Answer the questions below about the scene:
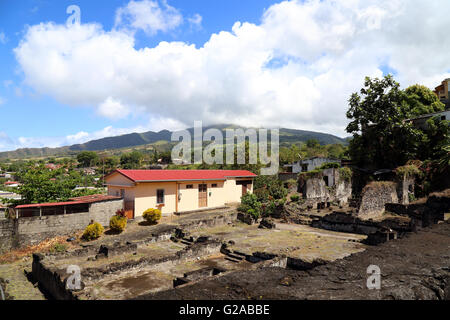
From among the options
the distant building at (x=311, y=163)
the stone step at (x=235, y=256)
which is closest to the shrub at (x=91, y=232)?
the stone step at (x=235, y=256)

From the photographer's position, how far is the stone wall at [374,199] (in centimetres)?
1998

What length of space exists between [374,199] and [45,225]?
21.1 m

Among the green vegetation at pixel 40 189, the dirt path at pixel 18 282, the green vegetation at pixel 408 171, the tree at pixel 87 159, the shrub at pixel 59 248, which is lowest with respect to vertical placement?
the dirt path at pixel 18 282

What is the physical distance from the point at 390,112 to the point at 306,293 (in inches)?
1044

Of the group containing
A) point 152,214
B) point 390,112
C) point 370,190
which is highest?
point 390,112

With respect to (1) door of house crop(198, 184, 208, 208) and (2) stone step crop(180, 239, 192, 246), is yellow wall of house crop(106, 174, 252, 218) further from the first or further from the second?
(2) stone step crop(180, 239, 192, 246)

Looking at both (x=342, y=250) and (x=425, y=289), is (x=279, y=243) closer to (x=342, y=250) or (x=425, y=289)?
(x=342, y=250)

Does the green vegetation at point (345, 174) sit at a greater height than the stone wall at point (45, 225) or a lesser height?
greater

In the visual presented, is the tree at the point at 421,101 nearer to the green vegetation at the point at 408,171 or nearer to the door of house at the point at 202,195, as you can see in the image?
the green vegetation at the point at 408,171

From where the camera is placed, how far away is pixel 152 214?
710 inches

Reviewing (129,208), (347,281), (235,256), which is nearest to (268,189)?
(129,208)

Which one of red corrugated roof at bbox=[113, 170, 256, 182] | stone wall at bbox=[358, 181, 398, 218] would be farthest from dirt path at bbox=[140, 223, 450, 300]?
red corrugated roof at bbox=[113, 170, 256, 182]

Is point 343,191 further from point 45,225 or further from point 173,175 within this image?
point 45,225
